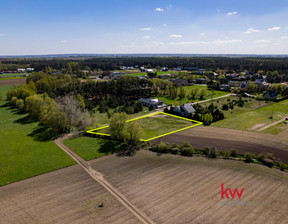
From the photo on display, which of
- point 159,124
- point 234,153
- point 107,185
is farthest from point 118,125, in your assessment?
point 234,153

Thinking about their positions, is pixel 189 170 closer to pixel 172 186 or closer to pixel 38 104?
pixel 172 186

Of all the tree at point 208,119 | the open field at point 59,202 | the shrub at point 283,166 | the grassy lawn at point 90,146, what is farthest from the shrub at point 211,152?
the open field at point 59,202

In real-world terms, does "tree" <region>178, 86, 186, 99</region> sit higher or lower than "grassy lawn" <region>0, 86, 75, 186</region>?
higher

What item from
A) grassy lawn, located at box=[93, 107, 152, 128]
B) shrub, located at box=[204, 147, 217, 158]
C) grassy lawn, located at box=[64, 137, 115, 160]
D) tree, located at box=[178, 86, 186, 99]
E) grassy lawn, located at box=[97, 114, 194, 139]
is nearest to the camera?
shrub, located at box=[204, 147, 217, 158]

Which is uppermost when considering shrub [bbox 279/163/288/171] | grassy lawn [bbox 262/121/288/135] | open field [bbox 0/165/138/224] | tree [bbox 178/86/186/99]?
tree [bbox 178/86/186/99]

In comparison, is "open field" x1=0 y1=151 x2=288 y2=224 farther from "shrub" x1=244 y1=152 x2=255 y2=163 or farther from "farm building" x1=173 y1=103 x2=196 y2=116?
"farm building" x1=173 y1=103 x2=196 y2=116

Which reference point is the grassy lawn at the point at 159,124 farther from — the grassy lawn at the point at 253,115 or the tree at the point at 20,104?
the tree at the point at 20,104

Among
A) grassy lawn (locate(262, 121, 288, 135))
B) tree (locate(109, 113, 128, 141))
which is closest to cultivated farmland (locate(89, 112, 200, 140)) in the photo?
tree (locate(109, 113, 128, 141))

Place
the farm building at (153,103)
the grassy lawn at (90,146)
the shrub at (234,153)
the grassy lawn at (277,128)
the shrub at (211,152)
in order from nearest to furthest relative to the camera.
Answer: the shrub at (211,152)
the shrub at (234,153)
the grassy lawn at (90,146)
the grassy lawn at (277,128)
the farm building at (153,103)
